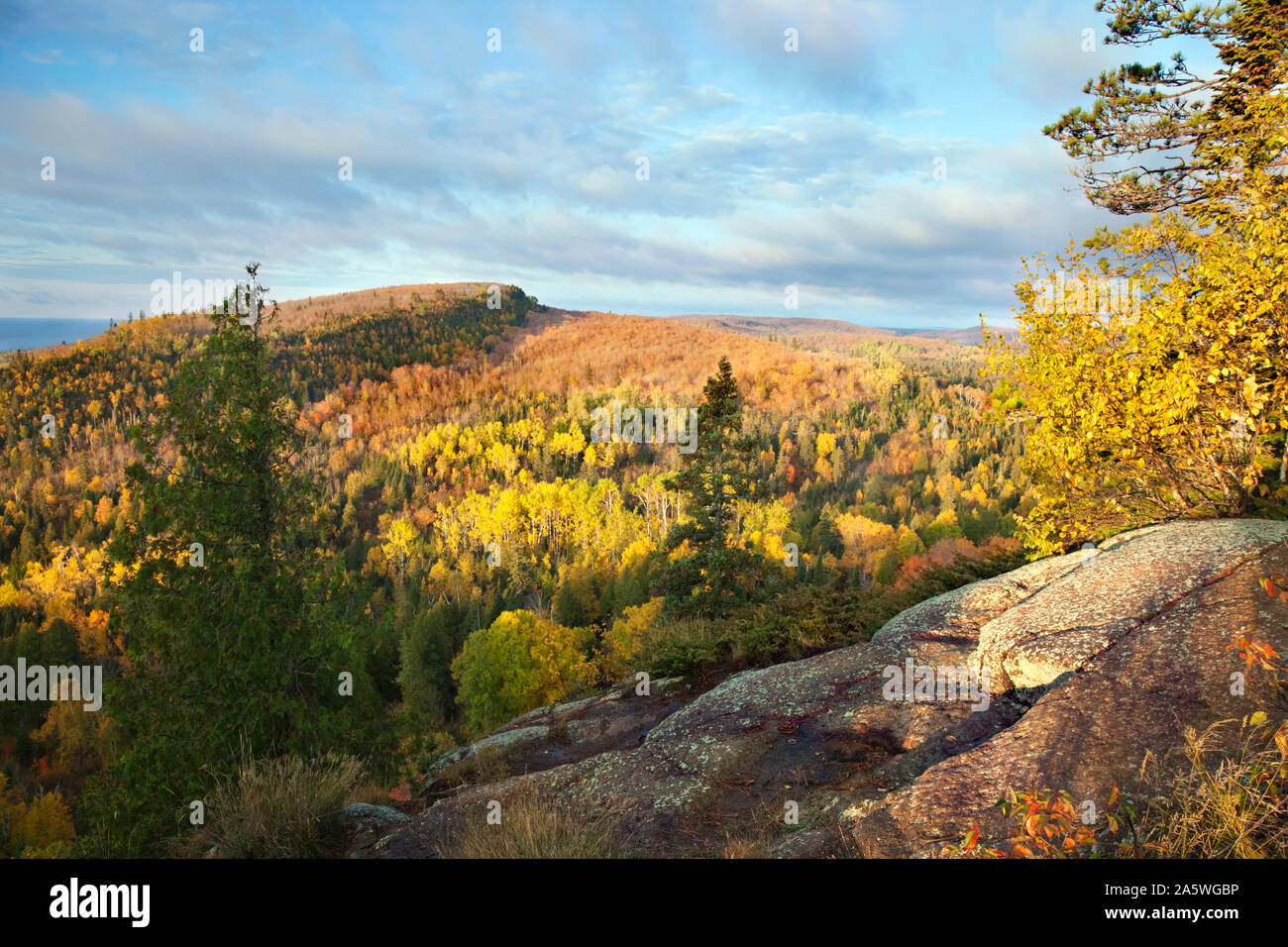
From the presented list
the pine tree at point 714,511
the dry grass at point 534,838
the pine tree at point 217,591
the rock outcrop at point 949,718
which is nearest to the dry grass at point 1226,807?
the rock outcrop at point 949,718

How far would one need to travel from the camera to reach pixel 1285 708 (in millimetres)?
4898

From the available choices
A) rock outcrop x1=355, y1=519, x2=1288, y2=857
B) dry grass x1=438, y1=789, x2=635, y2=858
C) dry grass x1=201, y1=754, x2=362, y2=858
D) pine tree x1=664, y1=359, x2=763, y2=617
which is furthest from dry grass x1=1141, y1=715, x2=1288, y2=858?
pine tree x1=664, y1=359, x2=763, y2=617

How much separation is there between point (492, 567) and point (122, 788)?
8087 cm

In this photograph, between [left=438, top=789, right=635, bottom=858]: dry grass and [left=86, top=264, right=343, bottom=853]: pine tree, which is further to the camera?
[left=86, top=264, right=343, bottom=853]: pine tree

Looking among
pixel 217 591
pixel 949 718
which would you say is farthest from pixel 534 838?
pixel 217 591

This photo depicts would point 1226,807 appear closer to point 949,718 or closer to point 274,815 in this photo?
point 949,718

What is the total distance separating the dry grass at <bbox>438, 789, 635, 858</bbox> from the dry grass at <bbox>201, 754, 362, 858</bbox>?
1459mm

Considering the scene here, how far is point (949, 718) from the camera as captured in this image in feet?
22.9

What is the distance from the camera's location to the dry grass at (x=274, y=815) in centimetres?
592

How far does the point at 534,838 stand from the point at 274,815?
301cm

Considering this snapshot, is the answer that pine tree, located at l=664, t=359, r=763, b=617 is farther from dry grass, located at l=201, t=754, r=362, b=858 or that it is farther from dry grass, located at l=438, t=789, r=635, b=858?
dry grass, located at l=438, t=789, r=635, b=858

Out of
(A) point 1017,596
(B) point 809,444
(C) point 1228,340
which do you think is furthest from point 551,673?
(B) point 809,444

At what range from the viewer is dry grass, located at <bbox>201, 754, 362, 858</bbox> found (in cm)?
592
